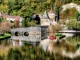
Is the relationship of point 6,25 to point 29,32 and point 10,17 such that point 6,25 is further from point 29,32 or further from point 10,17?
point 29,32

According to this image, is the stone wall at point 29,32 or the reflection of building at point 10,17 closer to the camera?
the stone wall at point 29,32

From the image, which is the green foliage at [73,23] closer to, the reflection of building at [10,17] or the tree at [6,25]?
the reflection of building at [10,17]

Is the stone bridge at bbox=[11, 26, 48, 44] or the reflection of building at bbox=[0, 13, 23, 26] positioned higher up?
the reflection of building at bbox=[0, 13, 23, 26]

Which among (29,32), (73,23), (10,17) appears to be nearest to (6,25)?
(10,17)

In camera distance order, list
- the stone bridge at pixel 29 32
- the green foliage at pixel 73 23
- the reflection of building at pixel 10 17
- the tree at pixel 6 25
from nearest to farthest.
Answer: the stone bridge at pixel 29 32 → the tree at pixel 6 25 → the reflection of building at pixel 10 17 → the green foliage at pixel 73 23

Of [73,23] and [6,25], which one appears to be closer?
[6,25]

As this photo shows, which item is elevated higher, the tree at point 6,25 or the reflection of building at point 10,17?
the reflection of building at point 10,17

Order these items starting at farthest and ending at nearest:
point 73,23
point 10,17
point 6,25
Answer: point 73,23 < point 10,17 < point 6,25

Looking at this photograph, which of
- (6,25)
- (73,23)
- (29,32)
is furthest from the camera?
(73,23)

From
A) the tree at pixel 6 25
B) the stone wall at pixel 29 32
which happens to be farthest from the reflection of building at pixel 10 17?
the stone wall at pixel 29 32

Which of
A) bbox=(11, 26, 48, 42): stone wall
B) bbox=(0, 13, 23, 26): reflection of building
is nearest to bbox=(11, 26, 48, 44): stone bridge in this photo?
bbox=(11, 26, 48, 42): stone wall

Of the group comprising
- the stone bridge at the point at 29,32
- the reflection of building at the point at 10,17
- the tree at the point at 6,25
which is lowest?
the stone bridge at the point at 29,32

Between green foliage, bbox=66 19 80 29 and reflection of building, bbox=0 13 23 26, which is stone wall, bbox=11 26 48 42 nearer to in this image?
reflection of building, bbox=0 13 23 26

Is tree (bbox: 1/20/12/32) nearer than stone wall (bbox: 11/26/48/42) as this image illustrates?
No
